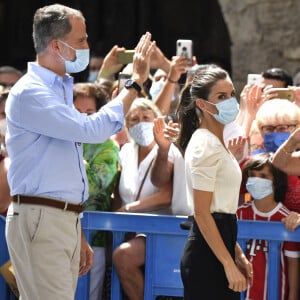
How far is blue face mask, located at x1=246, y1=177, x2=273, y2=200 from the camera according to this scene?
4.84 m

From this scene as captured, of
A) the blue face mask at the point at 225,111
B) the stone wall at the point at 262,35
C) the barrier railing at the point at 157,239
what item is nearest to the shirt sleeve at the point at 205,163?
the blue face mask at the point at 225,111

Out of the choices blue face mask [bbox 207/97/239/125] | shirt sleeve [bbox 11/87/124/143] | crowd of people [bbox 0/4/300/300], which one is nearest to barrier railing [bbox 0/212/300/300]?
crowd of people [bbox 0/4/300/300]

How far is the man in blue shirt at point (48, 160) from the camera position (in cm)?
379

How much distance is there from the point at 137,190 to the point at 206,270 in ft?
5.12

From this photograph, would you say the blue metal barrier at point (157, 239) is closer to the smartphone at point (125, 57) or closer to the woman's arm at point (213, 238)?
the woman's arm at point (213, 238)

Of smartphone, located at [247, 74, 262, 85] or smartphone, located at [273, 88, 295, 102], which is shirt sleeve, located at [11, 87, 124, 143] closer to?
smartphone, located at [273, 88, 295, 102]

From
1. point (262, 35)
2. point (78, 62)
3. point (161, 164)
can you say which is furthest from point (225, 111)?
point (262, 35)

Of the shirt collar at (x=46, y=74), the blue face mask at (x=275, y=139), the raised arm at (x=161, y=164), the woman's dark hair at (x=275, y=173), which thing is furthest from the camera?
the blue face mask at (x=275, y=139)

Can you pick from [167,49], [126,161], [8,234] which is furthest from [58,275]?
[167,49]

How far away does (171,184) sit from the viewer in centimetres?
521

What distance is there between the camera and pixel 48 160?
3.81 m

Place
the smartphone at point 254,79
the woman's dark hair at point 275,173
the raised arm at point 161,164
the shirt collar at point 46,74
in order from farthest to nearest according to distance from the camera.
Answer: the smartphone at point 254,79
the raised arm at point 161,164
the woman's dark hair at point 275,173
the shirt collar at point 46,74

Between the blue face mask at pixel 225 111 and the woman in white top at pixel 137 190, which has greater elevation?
the blue face mask at pixel 225 111

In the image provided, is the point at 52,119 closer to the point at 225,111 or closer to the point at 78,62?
the point at 78,62
